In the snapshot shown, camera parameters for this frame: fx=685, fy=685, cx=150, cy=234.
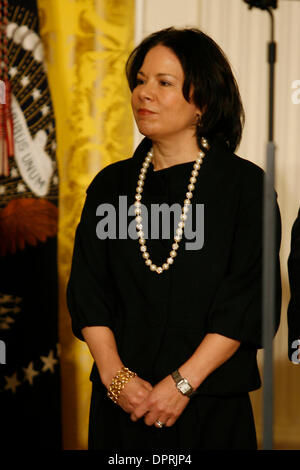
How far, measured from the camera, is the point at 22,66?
2.41 meters

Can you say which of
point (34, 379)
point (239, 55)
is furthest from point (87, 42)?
point (34, 379)

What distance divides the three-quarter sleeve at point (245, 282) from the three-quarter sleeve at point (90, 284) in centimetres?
27

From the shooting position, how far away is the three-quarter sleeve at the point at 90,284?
5.55ft

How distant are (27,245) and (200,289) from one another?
3.29ft

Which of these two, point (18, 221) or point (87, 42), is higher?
point (87, 42)

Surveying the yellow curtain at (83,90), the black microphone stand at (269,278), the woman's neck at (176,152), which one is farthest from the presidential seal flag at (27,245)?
the black microphone stand at (269,278)

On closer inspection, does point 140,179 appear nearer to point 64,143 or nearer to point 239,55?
point 64,143

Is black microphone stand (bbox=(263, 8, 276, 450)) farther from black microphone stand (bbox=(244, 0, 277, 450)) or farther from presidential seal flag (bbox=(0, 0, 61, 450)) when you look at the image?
presidential seal flag (bbox=(0, 0, 61, 450))

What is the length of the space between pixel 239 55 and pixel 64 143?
2.46 feet

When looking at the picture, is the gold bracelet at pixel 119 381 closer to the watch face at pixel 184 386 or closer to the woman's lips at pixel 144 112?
the watch face at pixel 184 386

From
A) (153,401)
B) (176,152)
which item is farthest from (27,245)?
(153,401)

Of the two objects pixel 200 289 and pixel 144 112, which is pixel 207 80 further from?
pixel 200 289

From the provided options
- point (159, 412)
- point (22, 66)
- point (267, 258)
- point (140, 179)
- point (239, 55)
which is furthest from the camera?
point (239, 55)

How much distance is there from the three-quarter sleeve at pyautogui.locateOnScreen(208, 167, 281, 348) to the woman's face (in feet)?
0.74
